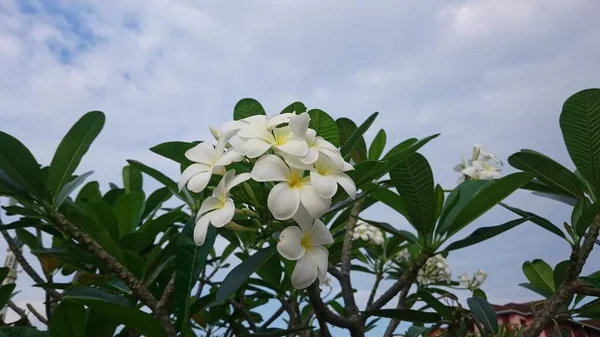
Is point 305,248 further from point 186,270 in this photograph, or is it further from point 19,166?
point 19,166

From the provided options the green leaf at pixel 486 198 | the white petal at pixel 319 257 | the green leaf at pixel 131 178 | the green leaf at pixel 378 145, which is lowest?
the white petal at pixel 319 257

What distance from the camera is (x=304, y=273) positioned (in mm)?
737

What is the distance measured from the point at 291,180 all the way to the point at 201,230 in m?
0.17

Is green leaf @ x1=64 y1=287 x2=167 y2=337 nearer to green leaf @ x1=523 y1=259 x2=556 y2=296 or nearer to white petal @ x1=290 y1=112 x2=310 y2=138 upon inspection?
white petal @ x1=290 y1=112 x2=310 y2=138

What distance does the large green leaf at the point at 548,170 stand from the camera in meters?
1.14

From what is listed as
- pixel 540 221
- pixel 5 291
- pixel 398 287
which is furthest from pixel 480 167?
pixel 5 291

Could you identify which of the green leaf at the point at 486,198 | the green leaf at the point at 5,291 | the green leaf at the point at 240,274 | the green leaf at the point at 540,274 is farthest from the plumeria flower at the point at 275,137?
the green leaf at the point at 540,274

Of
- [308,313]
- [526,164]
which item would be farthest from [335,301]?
[526,164]

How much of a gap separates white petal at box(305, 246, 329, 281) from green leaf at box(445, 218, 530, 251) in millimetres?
468

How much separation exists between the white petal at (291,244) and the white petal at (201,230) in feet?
0.43

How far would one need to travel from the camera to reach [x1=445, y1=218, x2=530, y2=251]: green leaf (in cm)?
110

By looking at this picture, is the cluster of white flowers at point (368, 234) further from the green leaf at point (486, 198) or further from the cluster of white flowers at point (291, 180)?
the cluster of white flowers at point (291, 180)

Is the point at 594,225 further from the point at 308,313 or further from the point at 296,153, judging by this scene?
the point at 308,313

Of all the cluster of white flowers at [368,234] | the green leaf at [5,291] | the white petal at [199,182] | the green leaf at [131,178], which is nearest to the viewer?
the white petal at [199,182]
